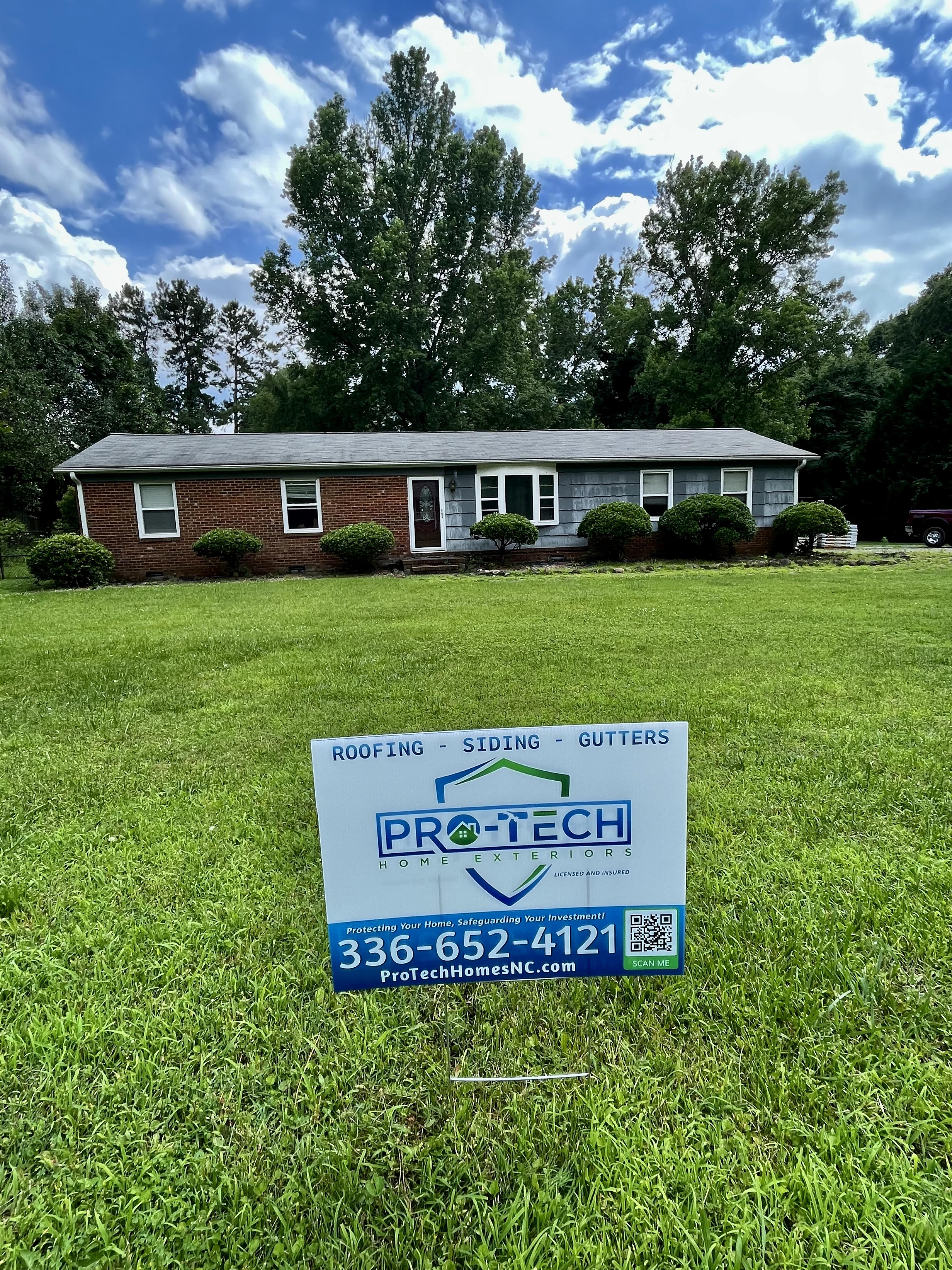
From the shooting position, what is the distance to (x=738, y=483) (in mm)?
17109

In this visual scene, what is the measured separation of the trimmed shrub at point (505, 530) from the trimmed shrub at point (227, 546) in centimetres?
515

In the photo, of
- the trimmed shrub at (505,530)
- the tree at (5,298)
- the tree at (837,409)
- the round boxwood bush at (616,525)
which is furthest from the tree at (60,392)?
the tree at (837,409)

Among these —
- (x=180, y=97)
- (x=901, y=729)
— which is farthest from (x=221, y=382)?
(x=901, y=729)

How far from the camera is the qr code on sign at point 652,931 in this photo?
1651 millimetres

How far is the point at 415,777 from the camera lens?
1520mm

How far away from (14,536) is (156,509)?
10.2 meters

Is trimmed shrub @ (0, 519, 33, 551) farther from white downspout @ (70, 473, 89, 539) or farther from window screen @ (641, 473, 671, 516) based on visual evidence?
window screen @ (641, 473, 671, 516)

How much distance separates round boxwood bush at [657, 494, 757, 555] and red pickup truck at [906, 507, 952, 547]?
757 cm

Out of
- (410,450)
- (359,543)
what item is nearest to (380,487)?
(410,450)

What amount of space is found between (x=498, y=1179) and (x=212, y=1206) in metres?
0.61

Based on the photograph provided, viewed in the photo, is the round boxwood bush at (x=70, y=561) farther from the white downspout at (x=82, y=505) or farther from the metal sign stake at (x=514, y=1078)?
the metal sign stake at (x=514, y=1078)

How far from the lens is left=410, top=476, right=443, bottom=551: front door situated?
52.6ft

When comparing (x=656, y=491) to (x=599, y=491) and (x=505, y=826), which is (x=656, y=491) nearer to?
(x=599, y=491)

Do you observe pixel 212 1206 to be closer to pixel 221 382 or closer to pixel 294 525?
pixel 294 525
